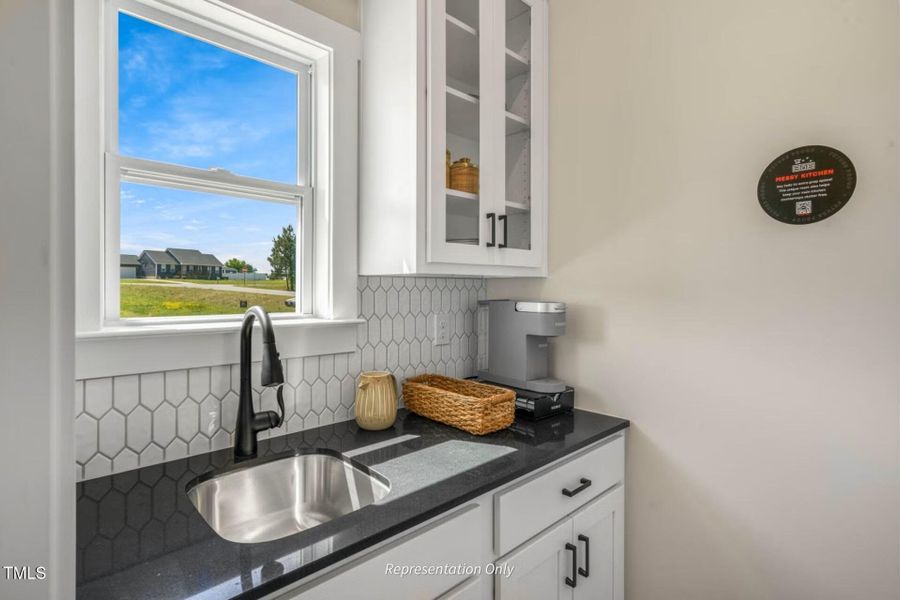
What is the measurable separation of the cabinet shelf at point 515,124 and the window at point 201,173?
704 millimetres

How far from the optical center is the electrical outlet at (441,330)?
1.93 meters

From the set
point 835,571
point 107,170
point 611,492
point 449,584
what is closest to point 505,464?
point 449,584

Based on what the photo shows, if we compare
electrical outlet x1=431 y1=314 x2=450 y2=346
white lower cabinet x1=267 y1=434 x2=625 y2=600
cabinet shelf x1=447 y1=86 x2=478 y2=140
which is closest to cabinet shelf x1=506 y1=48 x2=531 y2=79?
cabinet shelf x1=447 y1=86 x2=478 y2=140

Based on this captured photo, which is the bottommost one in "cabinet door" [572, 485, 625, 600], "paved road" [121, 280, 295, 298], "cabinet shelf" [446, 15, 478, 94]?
"cabinet door" [572, 485, 625, 600]

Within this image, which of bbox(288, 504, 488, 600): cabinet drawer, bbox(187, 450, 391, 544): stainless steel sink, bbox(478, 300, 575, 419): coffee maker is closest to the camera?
bbox(288, 504, 488, 600): cabinet drawer

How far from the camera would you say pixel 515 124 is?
5.79ft

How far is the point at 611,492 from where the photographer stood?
1625 millimetres

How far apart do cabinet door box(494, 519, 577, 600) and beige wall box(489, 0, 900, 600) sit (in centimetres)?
42

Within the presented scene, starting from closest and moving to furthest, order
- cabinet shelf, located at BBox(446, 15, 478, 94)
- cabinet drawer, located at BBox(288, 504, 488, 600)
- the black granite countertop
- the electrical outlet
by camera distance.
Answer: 1. the black granite countertop
2. cabinet drawer, located at BBox(288, 504, 488, 600)
3. cabinet shelf, located at BBox(446, 15, 478, 94)
4. the electrical outlet

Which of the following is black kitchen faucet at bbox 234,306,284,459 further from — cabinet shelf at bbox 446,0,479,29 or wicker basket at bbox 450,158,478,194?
cabinet shelf at bbox 446,0,479,29

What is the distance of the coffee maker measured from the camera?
1.71m

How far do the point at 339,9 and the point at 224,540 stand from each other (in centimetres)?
159

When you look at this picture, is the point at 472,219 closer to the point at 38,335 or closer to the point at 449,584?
the point at 449,584

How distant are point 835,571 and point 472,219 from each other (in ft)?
4.72
